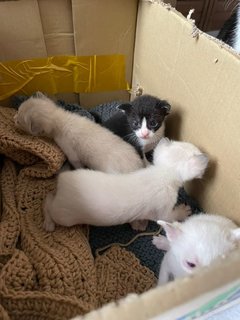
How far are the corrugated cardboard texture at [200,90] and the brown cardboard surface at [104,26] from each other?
0.15 ft

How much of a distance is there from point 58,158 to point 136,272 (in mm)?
394

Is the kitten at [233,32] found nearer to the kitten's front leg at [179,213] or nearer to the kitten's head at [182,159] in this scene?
the kitten's head at [182,159]

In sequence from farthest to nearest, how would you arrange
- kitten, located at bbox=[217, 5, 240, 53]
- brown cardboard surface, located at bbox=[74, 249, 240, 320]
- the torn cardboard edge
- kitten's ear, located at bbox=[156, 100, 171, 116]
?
kitten, located at bbox=[217, 5, 240, 53]
kitten's ear, located at bbox=[156, 100, 171, 116]
the torn cardboard edge
brown cardboard surface, located at bbox=[74, 249, 240, 320]

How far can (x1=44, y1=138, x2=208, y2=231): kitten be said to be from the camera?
0.85 meters

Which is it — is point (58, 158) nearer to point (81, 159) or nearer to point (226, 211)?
point (81, 159)

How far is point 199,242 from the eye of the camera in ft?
2.23

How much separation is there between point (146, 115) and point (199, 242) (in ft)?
1.63

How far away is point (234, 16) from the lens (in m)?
1.25

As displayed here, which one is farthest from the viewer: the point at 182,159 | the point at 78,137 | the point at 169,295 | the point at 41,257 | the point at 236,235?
the point at 78,137

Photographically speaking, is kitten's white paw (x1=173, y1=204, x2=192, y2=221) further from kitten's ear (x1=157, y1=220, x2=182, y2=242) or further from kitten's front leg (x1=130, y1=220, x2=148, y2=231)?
kitten's ear (x1=157, y1=220, x2=182, y2=242)

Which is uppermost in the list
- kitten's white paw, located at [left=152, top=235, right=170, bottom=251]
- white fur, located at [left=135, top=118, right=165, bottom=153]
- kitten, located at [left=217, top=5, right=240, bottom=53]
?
kitten, located at [left=217, top=5, right=240, bottom=53]

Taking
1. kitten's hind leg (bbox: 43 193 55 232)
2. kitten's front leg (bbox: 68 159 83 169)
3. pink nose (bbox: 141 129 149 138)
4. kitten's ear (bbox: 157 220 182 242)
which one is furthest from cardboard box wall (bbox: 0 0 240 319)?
kitten's hind leg (bbox: 43 193 55 232)

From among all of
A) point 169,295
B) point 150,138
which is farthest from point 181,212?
point 169,295

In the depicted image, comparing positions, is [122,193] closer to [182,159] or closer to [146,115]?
[182,159]
